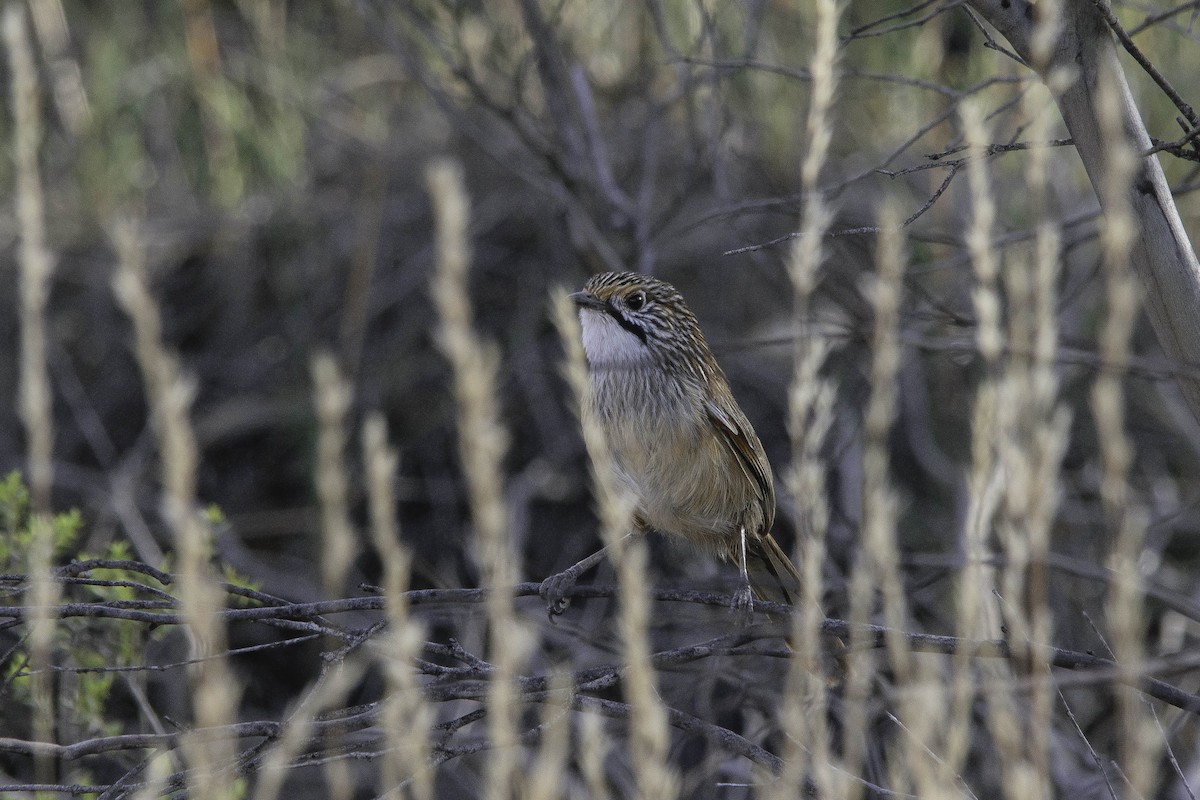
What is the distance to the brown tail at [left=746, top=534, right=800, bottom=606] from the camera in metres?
4.56

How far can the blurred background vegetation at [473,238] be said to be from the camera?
6.22m

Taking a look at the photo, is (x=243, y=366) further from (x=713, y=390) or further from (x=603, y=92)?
(x=713, y=390)

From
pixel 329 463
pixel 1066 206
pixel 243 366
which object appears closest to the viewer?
pixel 329 463

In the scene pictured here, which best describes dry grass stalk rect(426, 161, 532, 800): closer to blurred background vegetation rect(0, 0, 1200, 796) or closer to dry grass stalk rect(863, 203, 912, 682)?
dry grass stalk rect(863, 203, 912, 682)

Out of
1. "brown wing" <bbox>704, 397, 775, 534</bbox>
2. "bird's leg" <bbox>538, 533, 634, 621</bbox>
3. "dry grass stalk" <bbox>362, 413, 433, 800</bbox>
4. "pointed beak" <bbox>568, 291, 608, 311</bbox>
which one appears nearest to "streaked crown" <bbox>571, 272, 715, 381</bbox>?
"pointed beak" <bbox>568, 291, 608, 311</bbox>

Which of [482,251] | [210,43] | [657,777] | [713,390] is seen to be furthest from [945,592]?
[210,43]

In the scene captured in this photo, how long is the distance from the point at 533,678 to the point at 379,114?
19.9 ft

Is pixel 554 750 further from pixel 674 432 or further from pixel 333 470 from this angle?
pixel 674 432

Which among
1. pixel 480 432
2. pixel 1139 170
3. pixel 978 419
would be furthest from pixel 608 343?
pixel 480 432

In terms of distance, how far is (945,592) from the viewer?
6.07 meters

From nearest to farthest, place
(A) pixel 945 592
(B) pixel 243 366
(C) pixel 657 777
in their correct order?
(C) pixel 657 777 → (A) pixel 945 592 → (B) pixel 243 366

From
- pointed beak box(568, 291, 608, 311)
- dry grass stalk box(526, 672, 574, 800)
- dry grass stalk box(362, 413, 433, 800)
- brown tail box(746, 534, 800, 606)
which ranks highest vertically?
pointed beak box(568, 291, 608, 311)

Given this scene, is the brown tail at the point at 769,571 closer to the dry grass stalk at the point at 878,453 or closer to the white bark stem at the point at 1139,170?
the white bark stem at the point at 1139,170

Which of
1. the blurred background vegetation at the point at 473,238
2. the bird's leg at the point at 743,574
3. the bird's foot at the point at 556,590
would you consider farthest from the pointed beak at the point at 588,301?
the blurred background vegetation at the point at 473,238
